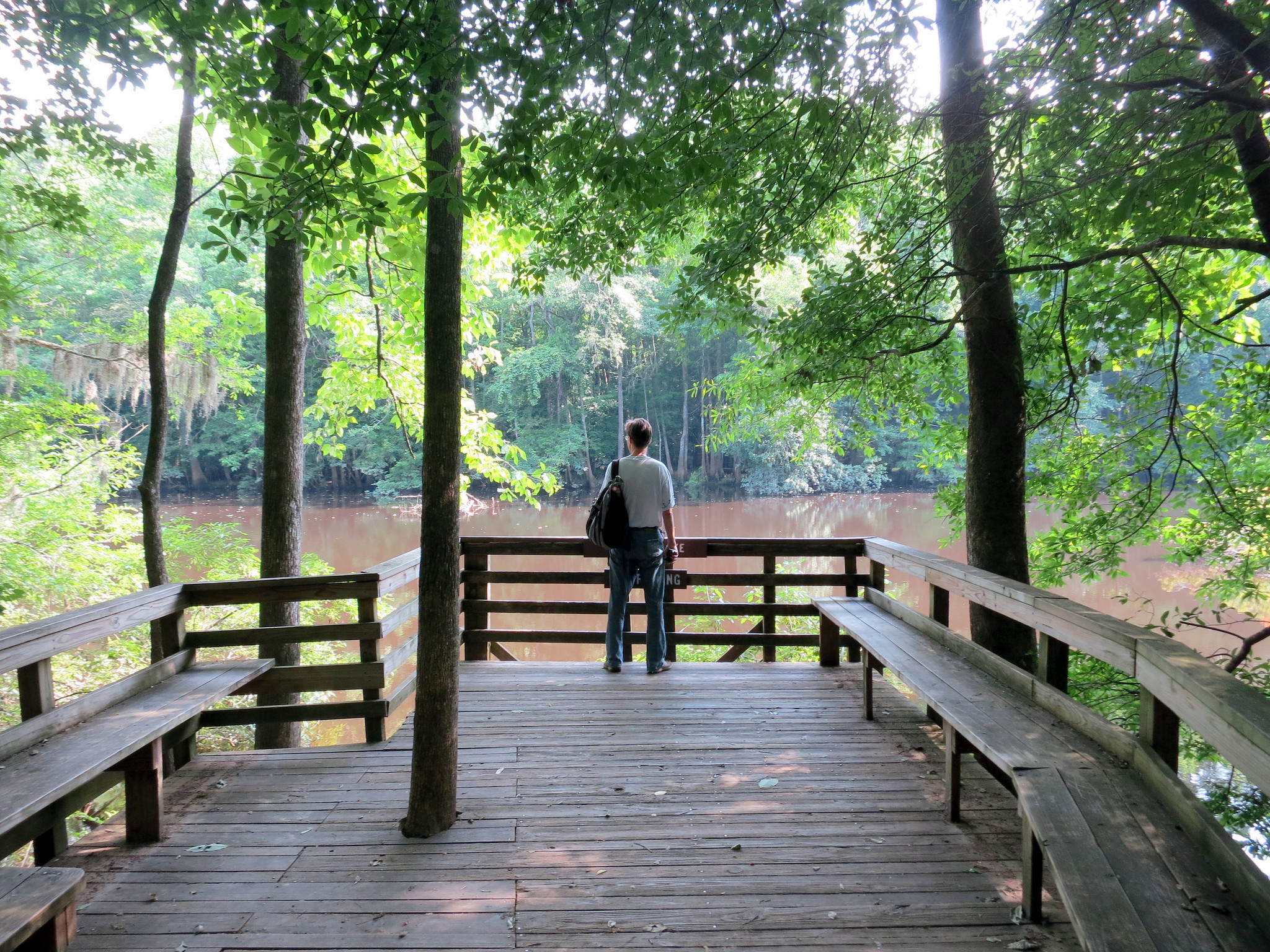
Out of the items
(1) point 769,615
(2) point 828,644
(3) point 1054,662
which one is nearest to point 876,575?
(2) point 828,644

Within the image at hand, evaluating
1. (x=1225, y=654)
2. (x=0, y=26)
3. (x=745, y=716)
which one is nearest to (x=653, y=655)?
(x=745, y=716)

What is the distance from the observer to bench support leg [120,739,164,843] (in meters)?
3.26

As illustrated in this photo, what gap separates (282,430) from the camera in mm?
5414

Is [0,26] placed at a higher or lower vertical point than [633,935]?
higher

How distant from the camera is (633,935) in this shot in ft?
8.38

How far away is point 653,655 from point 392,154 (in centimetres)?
493

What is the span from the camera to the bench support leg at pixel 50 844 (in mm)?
3055

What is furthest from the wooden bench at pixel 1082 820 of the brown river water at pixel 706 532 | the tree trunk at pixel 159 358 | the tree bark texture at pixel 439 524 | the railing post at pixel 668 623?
the tree trunk at pixel 159 358

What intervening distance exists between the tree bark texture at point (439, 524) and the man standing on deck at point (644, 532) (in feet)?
6.96

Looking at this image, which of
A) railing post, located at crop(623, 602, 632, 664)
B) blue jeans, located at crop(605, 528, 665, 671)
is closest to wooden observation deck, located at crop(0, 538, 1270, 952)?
blue jeans, located at crop(605, 528, 665, 671)

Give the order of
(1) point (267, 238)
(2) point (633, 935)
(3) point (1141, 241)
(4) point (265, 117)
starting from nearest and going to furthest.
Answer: (2) point (633, 935) < (4) point (265, 117) < (3) point (1141, 241) < (1) point (267, 238)

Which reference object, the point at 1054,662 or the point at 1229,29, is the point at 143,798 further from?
the point at 1229,29

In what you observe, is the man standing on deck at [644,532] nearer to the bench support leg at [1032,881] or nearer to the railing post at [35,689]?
the bench support leg at [1032,881]

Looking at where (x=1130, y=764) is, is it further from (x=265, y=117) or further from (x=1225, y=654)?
(x=265, y=117)
